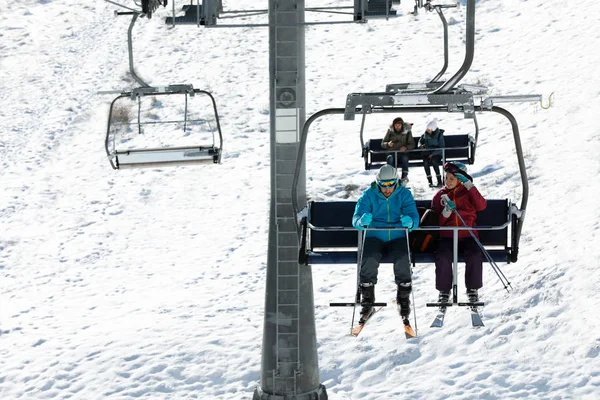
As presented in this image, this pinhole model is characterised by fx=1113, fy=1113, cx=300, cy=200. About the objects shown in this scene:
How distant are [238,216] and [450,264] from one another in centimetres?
837

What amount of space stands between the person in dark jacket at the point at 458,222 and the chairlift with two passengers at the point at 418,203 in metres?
0.14

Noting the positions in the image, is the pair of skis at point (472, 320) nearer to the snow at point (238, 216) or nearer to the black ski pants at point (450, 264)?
the black ski pants at point (450, 264)

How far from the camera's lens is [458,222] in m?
9.43

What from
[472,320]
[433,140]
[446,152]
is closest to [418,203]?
[472,320]

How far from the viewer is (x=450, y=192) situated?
373 inches

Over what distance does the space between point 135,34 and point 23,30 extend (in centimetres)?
270

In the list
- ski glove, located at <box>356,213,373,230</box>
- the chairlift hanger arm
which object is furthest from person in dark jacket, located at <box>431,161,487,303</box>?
the chairlift hanger arm

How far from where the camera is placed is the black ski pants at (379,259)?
930 centimetres

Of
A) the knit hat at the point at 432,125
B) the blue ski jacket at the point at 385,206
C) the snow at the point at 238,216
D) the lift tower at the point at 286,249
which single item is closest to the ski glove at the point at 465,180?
the blue ski jacket at the point at 385,206

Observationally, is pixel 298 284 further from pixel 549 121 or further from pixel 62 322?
pixel 549 121

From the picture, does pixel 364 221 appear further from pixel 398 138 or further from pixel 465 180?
pixel 398 138

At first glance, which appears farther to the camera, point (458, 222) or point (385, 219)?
point (458, 222)

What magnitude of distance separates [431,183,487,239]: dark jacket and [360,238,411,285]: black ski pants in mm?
398

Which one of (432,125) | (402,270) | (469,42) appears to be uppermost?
(469,42)
